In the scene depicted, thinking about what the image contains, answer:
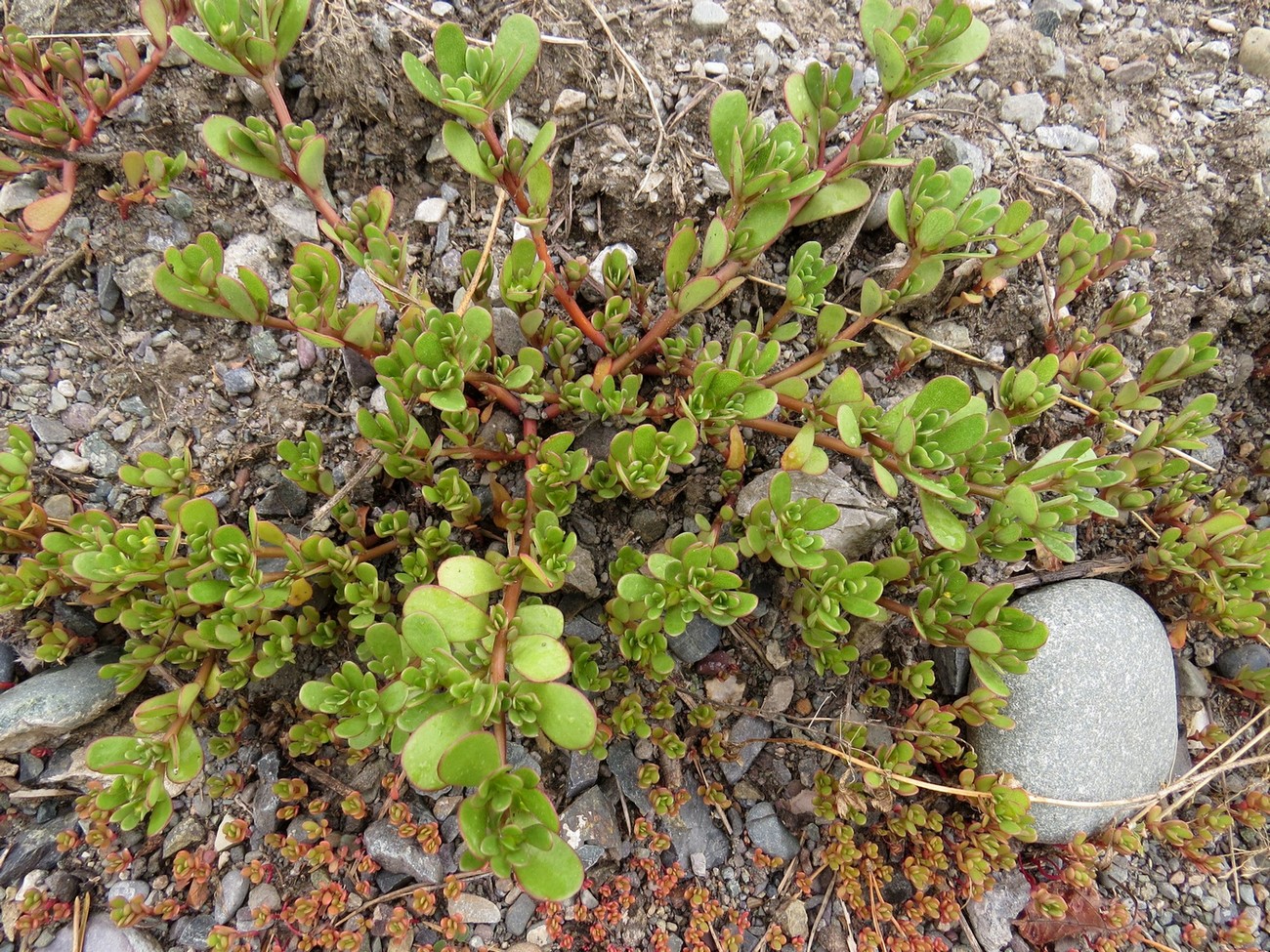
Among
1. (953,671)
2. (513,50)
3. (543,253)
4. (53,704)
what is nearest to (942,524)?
(953,671)

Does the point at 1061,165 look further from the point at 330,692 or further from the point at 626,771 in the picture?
the point at 330,692

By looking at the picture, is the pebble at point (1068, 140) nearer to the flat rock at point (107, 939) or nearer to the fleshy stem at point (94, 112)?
the fleshy stem at point (94, 112)

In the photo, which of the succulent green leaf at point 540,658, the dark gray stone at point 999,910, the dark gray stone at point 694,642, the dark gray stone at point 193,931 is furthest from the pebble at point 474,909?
the dark gray stone at point 999,910

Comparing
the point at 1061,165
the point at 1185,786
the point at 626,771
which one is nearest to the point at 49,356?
the point at 626,771

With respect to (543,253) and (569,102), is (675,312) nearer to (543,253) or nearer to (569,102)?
(543,253)

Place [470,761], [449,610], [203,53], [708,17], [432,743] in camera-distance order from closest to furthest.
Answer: [470,761] → [432,743] → [449,610] → [203,53] → [708,17]
